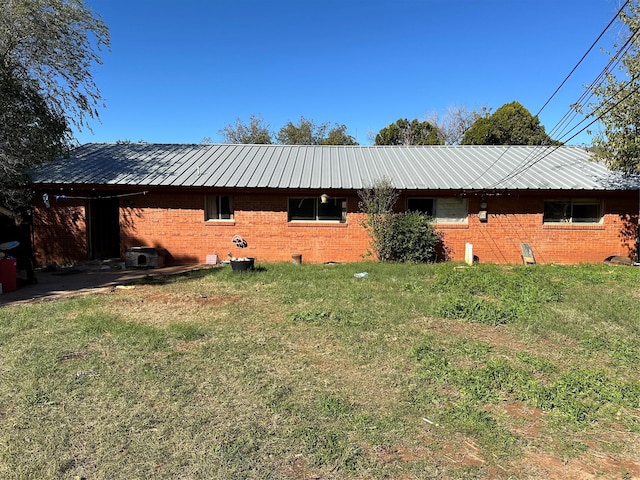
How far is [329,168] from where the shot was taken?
15.0 metres

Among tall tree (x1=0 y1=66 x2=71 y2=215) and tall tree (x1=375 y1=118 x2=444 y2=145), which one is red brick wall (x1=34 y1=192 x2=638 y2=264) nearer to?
tall tree (x1=0 y1=66 x2=71 y2=215)

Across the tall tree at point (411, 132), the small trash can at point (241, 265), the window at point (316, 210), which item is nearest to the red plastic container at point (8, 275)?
the small trash can at point (241, 265)

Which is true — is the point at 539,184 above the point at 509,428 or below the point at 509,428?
above

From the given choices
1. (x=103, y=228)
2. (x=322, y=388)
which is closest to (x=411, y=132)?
→ (x=103, y=228)

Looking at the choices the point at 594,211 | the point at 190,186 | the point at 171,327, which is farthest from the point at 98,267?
the point at 594,211

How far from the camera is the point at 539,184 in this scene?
527 inches

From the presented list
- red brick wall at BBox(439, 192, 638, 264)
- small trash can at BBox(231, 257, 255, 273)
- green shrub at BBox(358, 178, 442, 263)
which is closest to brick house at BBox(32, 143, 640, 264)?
red brick wall at BBox(439, 192, 638, 264)

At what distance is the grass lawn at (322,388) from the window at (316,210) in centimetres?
588

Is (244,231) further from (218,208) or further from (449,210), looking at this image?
(449,210)

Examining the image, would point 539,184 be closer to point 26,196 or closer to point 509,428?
point 509,428

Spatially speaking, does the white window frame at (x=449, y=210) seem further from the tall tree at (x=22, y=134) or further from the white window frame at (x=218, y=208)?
the tall tree at (x=22, y=134)

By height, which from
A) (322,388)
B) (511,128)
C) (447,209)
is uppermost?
(511,128)

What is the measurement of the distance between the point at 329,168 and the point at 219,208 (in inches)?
167

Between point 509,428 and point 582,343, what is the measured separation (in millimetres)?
2930
